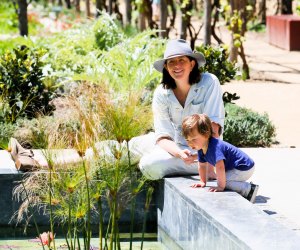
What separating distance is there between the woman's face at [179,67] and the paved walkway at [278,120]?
95 cm

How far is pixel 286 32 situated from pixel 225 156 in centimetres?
1794

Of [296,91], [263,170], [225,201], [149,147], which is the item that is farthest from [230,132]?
[296,91]

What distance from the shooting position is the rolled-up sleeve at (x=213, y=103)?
6566 mm

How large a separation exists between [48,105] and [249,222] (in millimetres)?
5080

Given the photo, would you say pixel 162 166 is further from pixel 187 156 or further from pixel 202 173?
pixel 202 173

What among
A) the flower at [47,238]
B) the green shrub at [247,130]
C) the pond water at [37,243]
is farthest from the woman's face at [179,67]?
the green shrub at [247,130]

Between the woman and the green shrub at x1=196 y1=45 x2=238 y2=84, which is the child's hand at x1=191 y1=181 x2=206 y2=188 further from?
the green shrub at x1=196 y1=45 x2=238 y2=84

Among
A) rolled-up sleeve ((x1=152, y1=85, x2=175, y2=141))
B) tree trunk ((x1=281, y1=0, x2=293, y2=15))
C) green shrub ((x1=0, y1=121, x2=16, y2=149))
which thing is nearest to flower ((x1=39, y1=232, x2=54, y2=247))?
rolled-up sleeve ((x1=152, y1=85, x2=175, y2=141))

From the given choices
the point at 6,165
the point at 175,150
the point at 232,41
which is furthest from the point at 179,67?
the point at 232,41

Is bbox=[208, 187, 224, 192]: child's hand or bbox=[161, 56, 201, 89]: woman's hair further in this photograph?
bbox=[161, 56, 201, 89]: woman's hair

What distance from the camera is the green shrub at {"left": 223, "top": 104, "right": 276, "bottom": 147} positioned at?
9245 millimetres

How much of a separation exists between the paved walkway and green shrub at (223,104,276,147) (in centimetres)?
15

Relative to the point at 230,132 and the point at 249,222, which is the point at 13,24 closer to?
the point at 230,132

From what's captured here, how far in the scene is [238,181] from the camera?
6273mm
